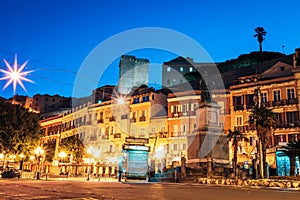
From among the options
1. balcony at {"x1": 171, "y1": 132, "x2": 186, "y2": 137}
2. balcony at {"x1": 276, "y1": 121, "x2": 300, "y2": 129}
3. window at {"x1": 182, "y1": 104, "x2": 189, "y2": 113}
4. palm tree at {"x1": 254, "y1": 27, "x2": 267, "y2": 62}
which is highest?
palm tree at {"x1": 254, "y1": 27, "x2": 267, "y2": 62}

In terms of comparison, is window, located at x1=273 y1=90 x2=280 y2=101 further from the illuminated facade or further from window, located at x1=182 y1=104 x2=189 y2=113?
window, located at x1=182 y1=104 x2=189 y2=113

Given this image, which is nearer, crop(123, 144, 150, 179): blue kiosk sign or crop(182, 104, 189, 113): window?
crop(123, 144, 150, 179): blue kiosk sign

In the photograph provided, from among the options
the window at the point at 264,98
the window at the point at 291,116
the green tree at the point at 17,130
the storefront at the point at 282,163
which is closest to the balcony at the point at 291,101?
the window at the point at 291,116

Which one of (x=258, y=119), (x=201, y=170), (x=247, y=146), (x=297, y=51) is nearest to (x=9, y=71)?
(x=201, y=170)

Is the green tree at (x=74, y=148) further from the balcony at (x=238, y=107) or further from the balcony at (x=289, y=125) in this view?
the balcony at (x=289, y=125)

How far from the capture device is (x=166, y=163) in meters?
60.5

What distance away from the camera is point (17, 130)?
49156mm

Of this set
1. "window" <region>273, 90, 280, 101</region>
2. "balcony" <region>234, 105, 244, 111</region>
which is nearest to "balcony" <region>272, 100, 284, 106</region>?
"window" <region>273, 90, 280, 101</region>

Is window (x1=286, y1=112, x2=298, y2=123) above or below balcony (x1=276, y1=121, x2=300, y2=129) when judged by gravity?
above

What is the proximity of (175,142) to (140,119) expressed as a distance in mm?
8991

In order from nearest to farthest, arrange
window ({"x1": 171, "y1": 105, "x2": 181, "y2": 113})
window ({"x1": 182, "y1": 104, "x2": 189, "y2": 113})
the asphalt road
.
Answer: the asphalt road → window ({"x1": 182, "y1": 104, "x2": 189, "y2": 113}) → window ({"x1": 171, "y1": 105, "x2": 181, "y2": 113})

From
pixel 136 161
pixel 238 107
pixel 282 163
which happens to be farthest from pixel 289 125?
pixel 136 161

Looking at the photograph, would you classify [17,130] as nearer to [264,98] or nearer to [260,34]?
[264,98]

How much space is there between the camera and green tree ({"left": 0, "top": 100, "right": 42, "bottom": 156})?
4816 cm
